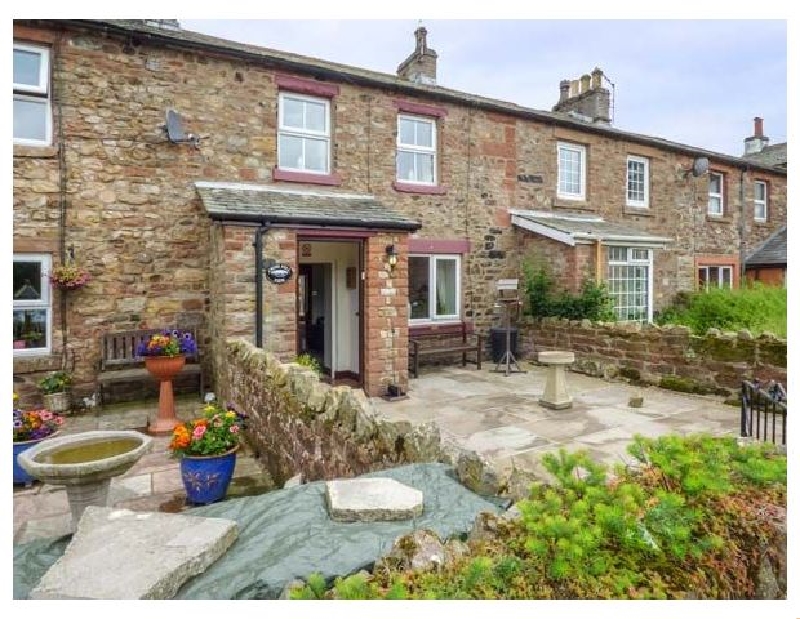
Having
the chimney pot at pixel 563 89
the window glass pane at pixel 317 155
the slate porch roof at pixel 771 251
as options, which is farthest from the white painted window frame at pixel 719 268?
the window glass pane at pixel 317 155

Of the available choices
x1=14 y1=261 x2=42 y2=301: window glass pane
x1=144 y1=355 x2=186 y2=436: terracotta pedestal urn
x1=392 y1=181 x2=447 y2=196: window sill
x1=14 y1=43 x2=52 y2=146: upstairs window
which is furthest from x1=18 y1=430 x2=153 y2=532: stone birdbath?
x1=392 y1=181 x2=447 y2=196: window sill

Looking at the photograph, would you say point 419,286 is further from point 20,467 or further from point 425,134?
point 20,467

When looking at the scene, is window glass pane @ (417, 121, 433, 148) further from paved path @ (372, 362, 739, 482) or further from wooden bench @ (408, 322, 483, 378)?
paved path @ (372, 362, 739, 482)

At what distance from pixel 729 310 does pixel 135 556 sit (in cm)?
1364

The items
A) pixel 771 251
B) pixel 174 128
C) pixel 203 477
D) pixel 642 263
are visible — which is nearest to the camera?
pixel 203 477

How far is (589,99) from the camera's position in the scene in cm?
1492

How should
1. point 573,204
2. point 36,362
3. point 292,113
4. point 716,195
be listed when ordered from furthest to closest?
point 716,195, point 573,204, point 292,113, point 36,362

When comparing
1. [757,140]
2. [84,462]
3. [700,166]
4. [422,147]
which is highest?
[757,140]

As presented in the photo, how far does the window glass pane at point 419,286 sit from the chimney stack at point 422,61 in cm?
466

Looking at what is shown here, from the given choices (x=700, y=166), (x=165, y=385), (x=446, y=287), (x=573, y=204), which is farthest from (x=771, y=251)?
(x=165, y=385)

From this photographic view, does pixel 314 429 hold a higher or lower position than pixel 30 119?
lower

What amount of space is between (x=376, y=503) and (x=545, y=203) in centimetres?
1141

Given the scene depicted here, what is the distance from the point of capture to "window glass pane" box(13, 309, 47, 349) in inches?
293

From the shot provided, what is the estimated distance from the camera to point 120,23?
7.59 metres
